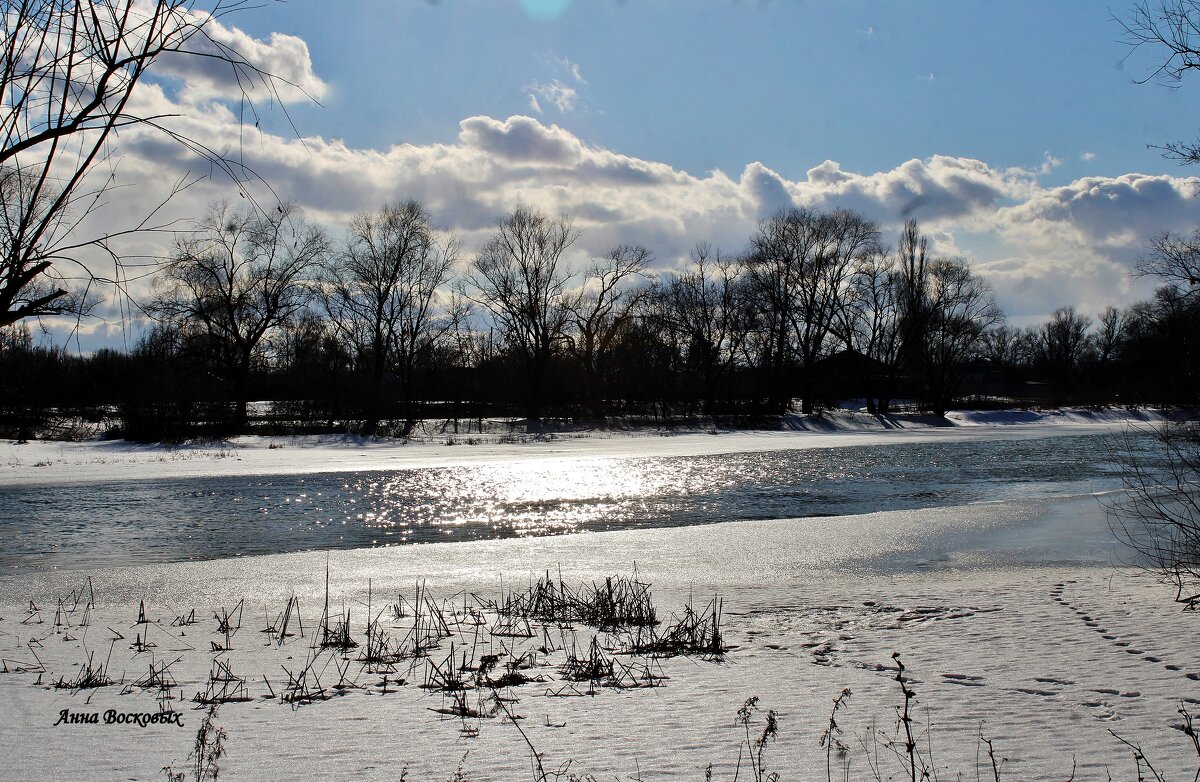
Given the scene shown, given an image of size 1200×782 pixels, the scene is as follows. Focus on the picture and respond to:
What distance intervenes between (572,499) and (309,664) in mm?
13657

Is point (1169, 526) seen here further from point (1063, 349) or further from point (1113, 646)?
point (1063, 349)

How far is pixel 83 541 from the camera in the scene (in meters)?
13.5

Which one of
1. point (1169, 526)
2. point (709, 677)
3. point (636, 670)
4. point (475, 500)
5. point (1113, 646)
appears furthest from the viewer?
point (475, 500)

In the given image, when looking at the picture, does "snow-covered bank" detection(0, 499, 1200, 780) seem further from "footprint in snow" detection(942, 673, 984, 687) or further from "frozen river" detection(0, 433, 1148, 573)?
"frozen river" detection(0, 433, 1148, 573)

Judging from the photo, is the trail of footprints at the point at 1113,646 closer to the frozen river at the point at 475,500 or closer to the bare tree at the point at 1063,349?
the frozen river at the point at 475,500

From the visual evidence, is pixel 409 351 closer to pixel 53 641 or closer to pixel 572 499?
pixel 572 499

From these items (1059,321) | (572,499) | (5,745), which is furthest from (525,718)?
(1059,321)

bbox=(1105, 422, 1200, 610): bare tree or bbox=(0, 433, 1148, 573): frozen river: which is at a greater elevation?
bbox=(1105, 422, 1200, 610): bare tree

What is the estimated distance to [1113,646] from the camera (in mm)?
6496

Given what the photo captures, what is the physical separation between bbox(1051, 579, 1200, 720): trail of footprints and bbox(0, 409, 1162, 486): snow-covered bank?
2168 cm

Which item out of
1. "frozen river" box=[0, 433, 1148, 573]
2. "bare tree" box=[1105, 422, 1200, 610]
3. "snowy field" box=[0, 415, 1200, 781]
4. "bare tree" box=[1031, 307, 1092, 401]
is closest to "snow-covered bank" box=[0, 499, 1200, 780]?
"snowy field" box=[0, 415, 1200, 781]

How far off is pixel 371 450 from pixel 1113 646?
3204 cm

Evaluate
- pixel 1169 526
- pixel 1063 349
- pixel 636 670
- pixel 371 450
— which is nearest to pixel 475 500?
pixel 1169 526

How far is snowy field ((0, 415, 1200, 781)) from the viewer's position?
4.33 m
